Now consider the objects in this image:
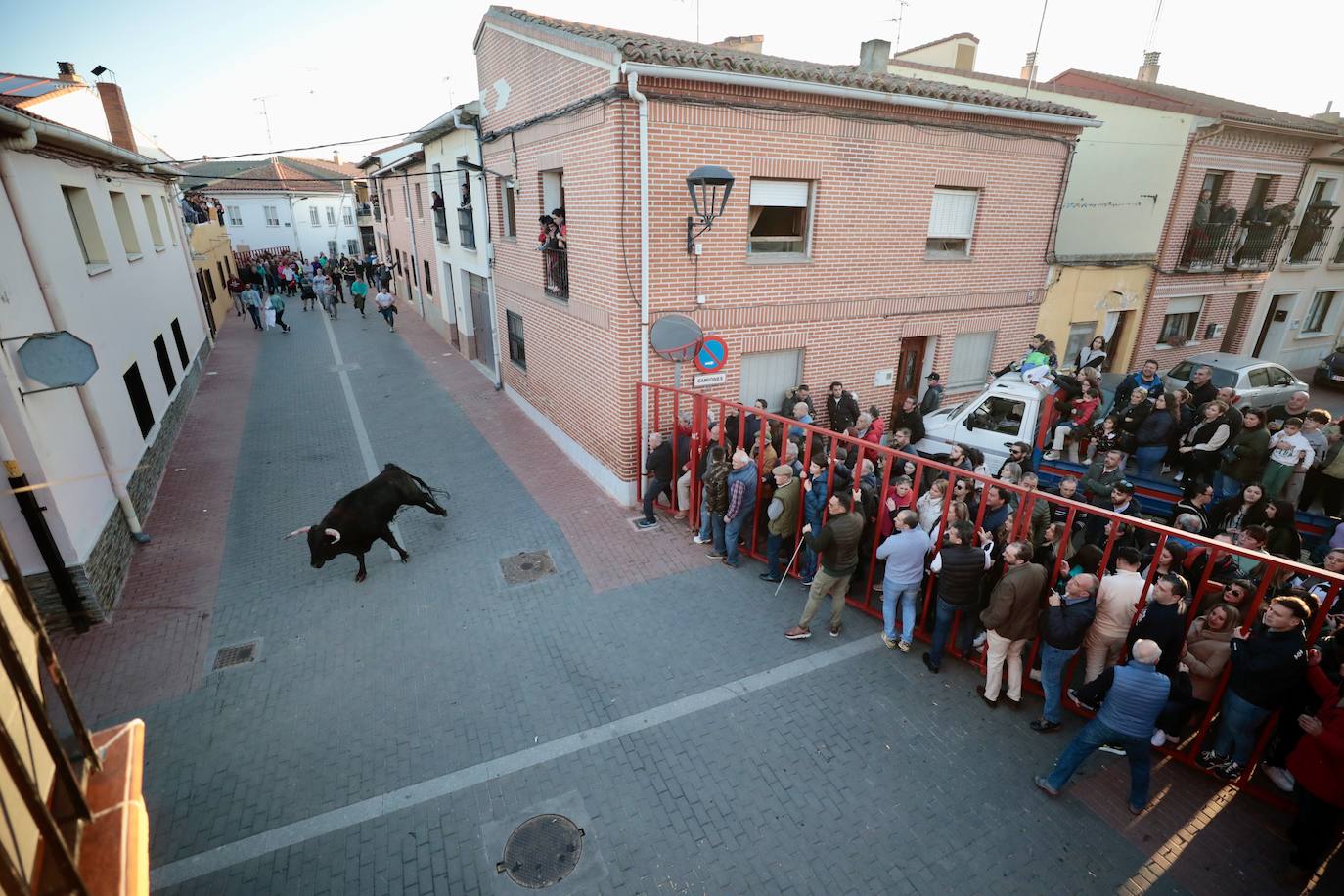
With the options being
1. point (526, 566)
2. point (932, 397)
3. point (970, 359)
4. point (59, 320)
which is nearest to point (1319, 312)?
point (970, 359)

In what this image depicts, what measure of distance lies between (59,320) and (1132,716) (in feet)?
37.6

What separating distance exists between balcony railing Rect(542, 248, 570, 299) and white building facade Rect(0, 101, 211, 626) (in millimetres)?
6196

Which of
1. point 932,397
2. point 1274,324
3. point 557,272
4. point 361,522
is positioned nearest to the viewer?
point 361,522

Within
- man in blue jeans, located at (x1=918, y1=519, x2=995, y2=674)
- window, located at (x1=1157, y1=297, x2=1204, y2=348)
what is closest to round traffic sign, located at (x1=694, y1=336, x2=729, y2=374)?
man in blue jeans, located at (x1=918, y1=519, x2=995, y2=674)

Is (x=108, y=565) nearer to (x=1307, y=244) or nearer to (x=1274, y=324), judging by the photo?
(x=1307, y=244)

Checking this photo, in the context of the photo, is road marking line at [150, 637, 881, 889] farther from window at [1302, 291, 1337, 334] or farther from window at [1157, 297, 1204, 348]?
window at [1302, 291, 1337, 334]

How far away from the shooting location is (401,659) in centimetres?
619

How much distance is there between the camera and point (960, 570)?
5.52 m

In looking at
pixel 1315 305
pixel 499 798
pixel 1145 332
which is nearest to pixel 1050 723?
pixel 499 798

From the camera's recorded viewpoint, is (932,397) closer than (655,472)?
No

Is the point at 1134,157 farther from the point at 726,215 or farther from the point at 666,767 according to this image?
the point at 666,767

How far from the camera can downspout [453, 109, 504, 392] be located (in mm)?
13164

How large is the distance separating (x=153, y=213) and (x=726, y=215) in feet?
47.9

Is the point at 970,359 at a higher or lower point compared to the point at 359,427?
higher
